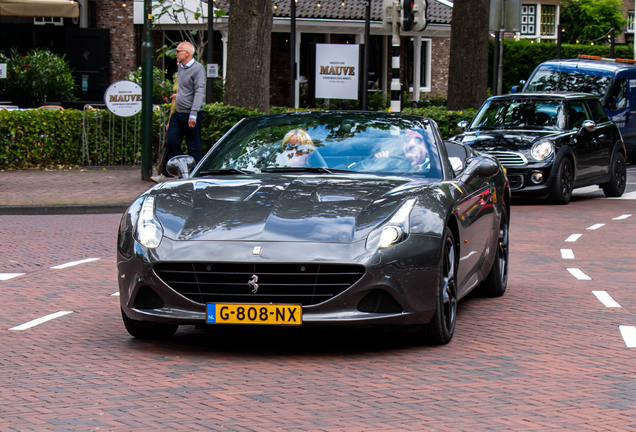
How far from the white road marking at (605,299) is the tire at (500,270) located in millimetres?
711

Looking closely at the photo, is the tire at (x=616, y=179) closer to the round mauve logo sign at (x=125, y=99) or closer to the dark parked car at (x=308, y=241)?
the round mauve logo sign at (x=125, y=99)

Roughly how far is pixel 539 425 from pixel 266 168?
9.41ft

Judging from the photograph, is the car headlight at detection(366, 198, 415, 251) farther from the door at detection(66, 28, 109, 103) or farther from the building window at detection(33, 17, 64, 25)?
the building window at detection(33, 17, 64, 25)

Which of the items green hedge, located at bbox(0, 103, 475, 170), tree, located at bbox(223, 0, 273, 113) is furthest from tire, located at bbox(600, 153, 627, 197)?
tree, located at bbox(223, 0, 273, 113)

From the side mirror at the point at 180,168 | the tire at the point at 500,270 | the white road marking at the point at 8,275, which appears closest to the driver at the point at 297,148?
the side mirror at the point at 180,168

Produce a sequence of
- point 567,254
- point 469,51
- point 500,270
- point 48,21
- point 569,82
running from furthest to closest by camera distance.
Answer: point 48,21, point 569,82, point 469,51, point 567,254, point 500,270

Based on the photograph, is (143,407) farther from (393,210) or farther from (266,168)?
(266,168)

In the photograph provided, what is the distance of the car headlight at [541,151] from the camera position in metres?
15.7

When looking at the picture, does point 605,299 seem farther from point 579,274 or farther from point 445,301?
point 445,301

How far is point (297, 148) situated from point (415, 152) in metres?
0.76

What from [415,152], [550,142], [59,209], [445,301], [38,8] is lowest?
[59,209]

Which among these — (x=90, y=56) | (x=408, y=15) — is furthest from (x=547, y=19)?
(x=408, y=15)

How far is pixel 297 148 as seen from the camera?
274 inches

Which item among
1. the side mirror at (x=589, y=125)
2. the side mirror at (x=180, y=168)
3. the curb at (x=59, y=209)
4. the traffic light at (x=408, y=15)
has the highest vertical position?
the traffic light at (x=408, y=15)
